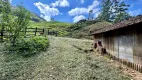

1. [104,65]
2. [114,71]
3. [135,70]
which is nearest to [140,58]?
[135,70]

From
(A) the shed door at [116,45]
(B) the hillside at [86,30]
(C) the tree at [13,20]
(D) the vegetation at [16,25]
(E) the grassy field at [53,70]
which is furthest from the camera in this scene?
(B) the hillside at [86,30]

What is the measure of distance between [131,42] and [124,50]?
978 millimetres

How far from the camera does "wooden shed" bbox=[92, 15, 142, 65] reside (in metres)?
7.68

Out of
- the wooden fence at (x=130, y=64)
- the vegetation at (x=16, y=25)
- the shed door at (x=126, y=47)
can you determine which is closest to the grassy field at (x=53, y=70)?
the wooden fence at (x=130, y=64)

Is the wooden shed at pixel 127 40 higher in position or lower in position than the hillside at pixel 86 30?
lower

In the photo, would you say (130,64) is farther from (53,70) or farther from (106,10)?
(106,10)

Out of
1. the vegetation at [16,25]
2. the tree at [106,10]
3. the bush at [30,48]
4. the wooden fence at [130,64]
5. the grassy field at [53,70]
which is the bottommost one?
the grassy field at [53,70]

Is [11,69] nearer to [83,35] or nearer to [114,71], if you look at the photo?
[114,71]

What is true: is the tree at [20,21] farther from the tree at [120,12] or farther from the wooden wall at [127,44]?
the tree at [120,12]

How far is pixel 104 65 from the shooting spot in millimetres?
9203

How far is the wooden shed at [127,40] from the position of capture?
7.68 m

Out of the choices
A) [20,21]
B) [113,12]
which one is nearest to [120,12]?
[113,12]

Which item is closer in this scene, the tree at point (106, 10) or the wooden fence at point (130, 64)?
the wooden fence at point (130, 64)

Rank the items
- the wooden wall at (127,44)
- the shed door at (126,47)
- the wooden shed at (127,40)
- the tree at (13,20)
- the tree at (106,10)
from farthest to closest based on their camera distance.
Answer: the tree at (106,10), the tree at (13,20), the shed door at (126,47), the wooden wall at (127,44), the wooden shed at (127,40)
